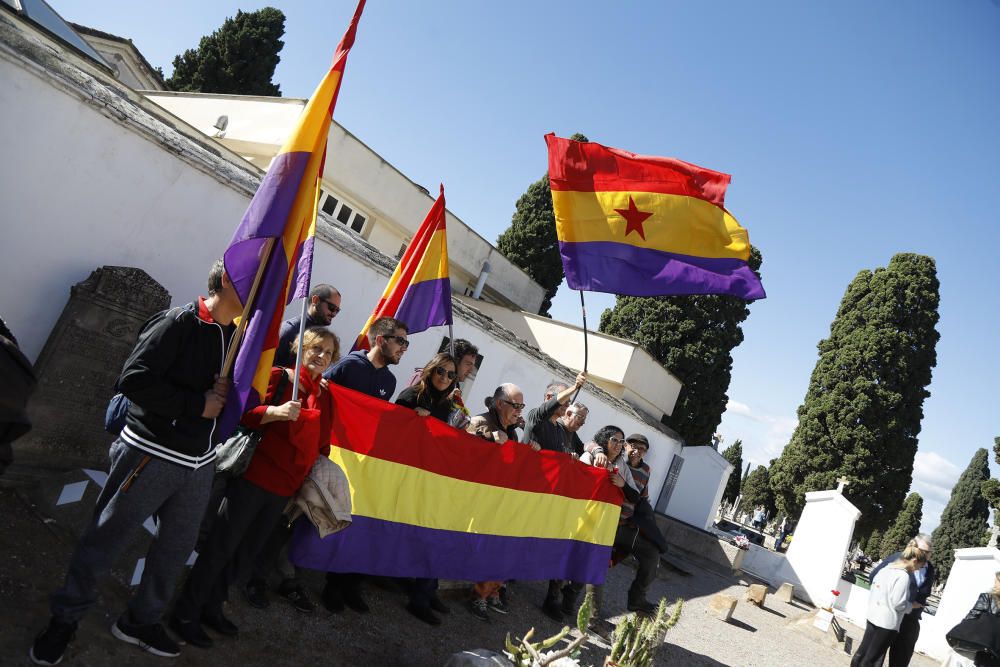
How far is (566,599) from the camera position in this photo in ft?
23.1

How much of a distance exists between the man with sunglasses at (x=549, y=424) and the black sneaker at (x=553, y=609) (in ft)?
5.51

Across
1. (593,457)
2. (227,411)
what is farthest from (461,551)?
(227,411)

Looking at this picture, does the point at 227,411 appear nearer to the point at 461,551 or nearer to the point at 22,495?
the point at 22,495

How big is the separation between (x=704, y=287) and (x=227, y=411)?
182 inches

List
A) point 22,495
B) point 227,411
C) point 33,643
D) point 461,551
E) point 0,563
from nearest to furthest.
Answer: point 33,643, point 227,411, point 0,563, point 22,495, point 461,551

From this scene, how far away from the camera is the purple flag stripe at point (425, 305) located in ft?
21.7

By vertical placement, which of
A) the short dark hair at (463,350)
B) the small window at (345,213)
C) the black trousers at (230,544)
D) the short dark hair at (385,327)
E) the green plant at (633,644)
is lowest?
the black trousers at (230,544)

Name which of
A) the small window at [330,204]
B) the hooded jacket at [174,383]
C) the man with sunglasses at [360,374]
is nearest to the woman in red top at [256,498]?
the hooded jacket at [174,383]

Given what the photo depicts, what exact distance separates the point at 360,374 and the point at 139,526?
2.05 metres

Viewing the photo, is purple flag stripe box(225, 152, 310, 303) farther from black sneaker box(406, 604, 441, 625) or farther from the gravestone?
black sneaker box(406, 604, 441, 625)

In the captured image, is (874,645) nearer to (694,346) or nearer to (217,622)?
(217,622)

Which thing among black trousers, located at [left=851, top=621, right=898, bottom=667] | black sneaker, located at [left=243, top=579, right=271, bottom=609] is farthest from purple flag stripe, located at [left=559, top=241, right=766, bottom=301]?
black trousers, located at [left=851, top=621, right=898, bottom=667]

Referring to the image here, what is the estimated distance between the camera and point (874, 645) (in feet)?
23.4

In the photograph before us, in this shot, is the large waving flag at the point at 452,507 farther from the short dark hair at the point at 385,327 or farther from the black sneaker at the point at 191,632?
the black sneaker at the point at 191,632
